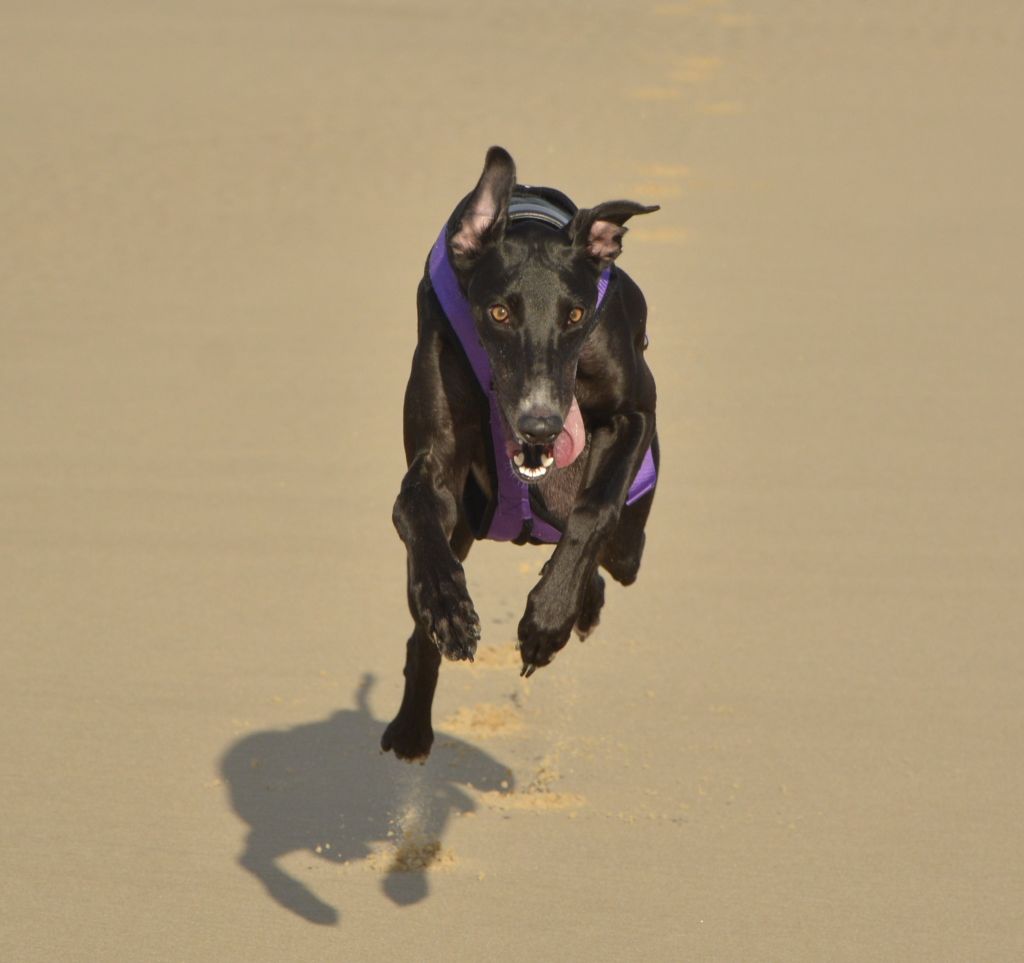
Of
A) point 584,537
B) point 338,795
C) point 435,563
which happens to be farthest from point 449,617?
point 338,795

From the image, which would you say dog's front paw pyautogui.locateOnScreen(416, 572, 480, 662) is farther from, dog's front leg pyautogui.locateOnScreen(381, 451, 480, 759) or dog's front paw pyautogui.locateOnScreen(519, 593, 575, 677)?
dog's front paw pyautogui.locateOnScreen(519, 593, 575, 677)

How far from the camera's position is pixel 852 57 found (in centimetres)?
2006

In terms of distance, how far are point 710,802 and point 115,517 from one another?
3994mm

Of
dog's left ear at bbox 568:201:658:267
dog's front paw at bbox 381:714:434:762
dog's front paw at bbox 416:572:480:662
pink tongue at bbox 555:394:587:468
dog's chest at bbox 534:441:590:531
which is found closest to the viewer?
dog's front paw at bbox 416:572:480:662

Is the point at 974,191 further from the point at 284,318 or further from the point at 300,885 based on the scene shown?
the point at 300,885

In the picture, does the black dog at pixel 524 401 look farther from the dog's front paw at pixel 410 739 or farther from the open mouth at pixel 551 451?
the dog's front paw at pixel 410 739

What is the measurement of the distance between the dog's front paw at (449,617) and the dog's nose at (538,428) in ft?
1.22

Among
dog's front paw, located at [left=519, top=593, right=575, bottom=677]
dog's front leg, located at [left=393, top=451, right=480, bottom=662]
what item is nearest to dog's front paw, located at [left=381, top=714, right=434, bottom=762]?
dog's front leg, located at [left=393, top=451, right=480, bottom=662]

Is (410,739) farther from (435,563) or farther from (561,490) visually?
(435,563)

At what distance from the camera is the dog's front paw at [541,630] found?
465 cm

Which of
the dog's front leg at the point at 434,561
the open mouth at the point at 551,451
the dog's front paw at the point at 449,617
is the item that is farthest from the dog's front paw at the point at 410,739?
the dog's front paw at the point at 449,617

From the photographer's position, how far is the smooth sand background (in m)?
7.07

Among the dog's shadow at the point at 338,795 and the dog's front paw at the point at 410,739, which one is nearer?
the dog's front paw at the point at 410,739

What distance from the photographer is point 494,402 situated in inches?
202
